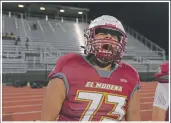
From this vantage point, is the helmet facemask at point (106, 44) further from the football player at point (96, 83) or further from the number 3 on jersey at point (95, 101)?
the number 3 on jersey at point (95, 101)

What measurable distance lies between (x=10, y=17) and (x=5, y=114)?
14.9 metres

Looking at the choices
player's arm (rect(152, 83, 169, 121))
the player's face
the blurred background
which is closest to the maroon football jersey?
the player's face

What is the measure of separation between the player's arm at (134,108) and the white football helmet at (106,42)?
22cm

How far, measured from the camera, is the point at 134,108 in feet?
5.32

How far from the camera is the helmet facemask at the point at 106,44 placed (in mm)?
1526

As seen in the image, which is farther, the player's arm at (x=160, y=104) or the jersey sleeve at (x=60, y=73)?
the player's arm at (x=160, y=104)

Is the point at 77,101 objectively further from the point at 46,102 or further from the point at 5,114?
the point at 5,114

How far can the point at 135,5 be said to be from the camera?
710 inches

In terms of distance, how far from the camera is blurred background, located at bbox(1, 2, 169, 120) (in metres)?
12.6

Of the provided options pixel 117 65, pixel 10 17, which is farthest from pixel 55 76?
pixel 10 17

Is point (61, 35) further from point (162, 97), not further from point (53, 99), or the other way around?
point (53, 99)

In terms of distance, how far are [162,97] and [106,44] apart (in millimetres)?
549

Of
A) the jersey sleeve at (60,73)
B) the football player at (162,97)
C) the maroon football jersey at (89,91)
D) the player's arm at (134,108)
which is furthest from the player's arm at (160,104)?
the jersey sleeve at (60,73)

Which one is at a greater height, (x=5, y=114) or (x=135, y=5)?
(x=135, y=5)
